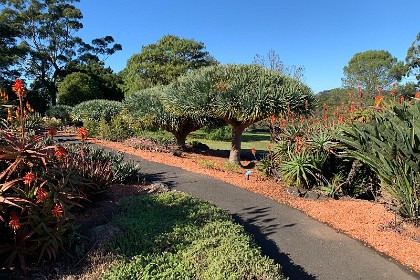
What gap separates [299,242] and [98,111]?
15512mm

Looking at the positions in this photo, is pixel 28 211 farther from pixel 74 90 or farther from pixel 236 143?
pixel 74 90

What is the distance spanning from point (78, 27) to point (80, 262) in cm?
4063

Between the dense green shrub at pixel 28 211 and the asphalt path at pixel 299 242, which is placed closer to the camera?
the dense green shrub at pixel 28 211

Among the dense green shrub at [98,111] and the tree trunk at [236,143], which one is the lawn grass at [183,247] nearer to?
the tree trunk at [236,143]

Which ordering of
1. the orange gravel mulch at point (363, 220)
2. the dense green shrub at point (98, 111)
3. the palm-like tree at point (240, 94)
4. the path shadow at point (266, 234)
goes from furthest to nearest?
the dense green shrub at point (98, 111) → the palm-like tree at point (240, 94) → the orange gravel mulch at point (363, 220) → the path shadow at point (266, 234)

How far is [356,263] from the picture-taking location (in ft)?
13.3

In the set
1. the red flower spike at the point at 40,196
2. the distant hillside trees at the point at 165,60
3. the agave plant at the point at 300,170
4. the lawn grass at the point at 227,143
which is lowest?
the lawn grass at the point at 227,143

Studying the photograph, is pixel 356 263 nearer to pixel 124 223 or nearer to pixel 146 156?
pixel 124 223

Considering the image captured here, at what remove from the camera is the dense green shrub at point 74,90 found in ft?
97.4

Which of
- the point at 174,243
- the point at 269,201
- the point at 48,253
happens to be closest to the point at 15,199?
the point at 48,253

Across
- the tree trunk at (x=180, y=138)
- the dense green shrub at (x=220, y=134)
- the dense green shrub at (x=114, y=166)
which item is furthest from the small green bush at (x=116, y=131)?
the dense green shrub at (x=220, y=134)

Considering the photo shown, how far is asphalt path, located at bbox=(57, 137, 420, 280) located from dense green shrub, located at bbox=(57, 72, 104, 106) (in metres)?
26.1

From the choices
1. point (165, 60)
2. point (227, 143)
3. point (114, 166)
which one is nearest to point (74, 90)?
point (165, 60)

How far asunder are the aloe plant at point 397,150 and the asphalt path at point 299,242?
1.23 m
